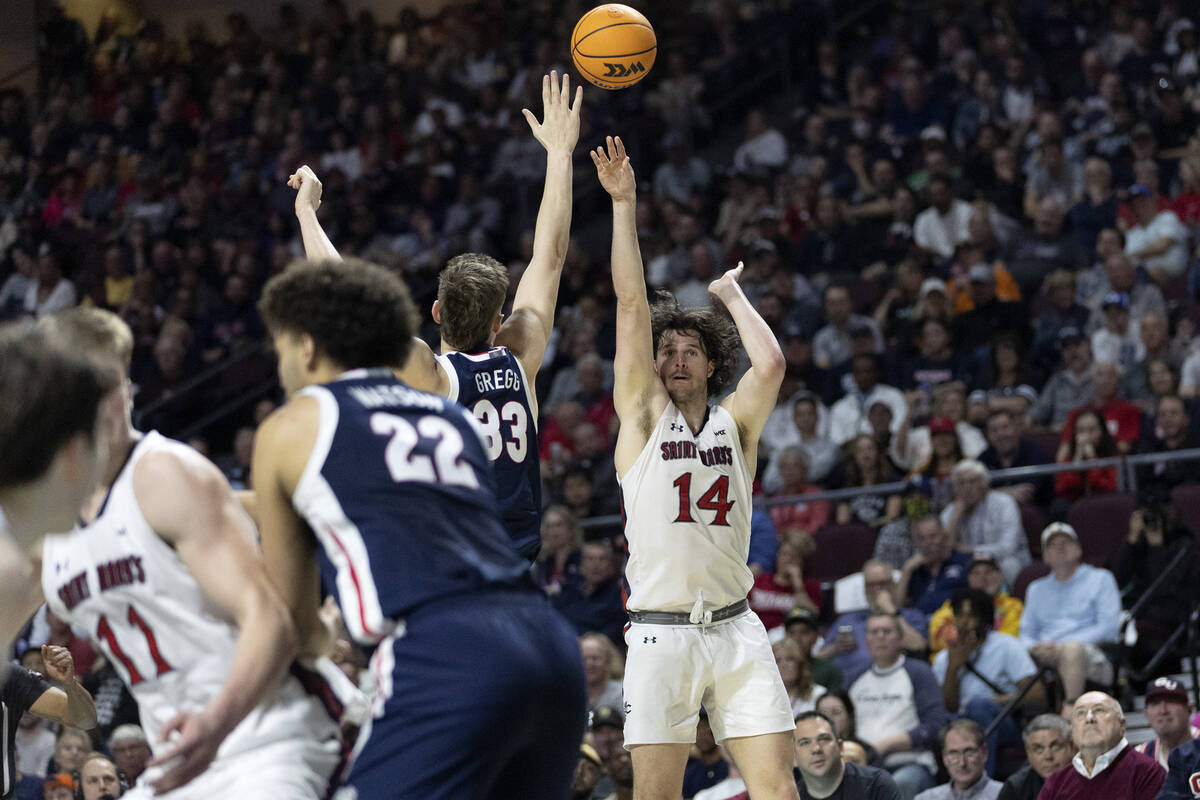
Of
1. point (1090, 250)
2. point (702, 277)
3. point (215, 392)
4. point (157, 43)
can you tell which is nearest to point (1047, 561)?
point (1090, 250)

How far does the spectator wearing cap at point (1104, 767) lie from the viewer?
26.5ft

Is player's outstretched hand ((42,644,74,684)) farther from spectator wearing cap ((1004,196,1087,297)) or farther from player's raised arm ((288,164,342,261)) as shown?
spectator wearing cap ((1004,196,1087,297))

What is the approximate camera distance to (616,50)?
7652mm

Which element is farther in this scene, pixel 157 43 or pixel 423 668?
pixel 157 43

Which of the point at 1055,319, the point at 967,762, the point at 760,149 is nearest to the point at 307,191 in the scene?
the point at 967,762

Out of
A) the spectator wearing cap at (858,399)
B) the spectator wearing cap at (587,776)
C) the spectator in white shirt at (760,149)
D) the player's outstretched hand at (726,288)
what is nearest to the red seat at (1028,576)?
the spectator wearing cap at (858,399)

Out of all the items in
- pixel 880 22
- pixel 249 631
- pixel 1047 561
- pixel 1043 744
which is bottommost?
pixel 1043 744

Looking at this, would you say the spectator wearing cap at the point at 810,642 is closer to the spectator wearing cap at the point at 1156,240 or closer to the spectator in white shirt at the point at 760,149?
the spectator wearing cap at the point at 1156,240

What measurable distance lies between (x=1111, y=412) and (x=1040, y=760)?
149 inches

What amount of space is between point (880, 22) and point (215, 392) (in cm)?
952

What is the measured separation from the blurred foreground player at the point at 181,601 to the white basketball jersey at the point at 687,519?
2540 mm

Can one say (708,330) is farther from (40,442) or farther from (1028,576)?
(1028,576)

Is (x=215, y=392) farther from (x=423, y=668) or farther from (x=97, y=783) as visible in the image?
(x=423, y=668)

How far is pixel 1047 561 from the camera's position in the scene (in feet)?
33.2
